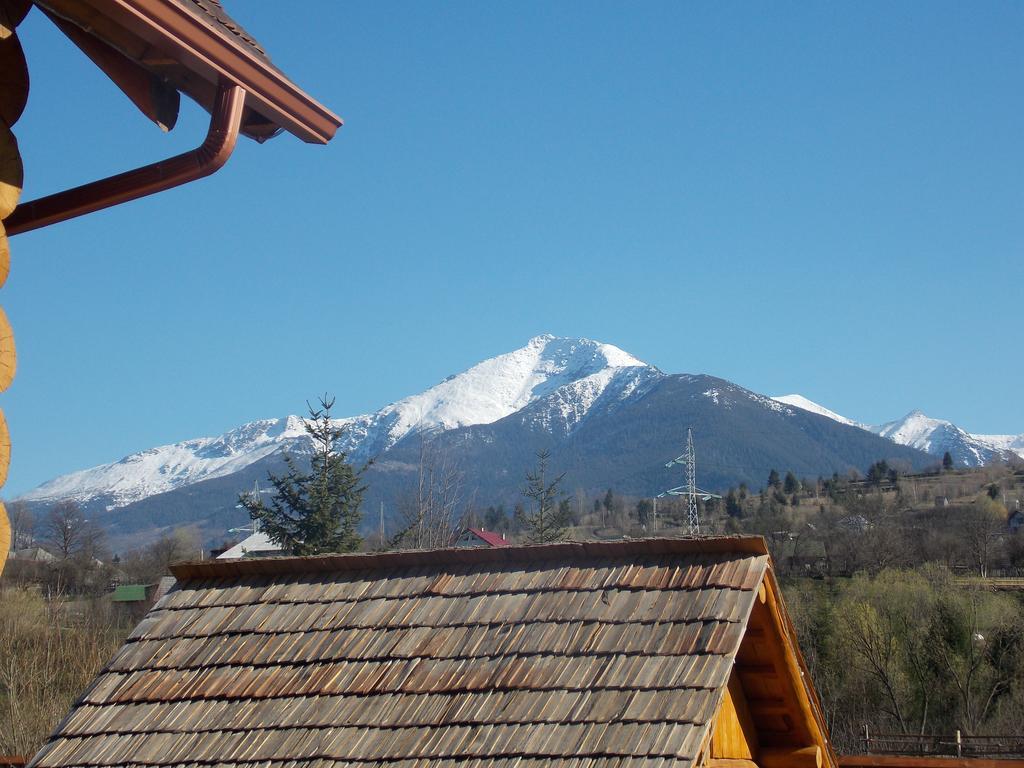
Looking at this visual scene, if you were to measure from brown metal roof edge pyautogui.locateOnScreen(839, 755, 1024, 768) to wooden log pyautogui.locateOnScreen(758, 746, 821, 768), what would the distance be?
57 cm

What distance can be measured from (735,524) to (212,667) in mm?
93424

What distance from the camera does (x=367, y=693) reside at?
21.6 feet

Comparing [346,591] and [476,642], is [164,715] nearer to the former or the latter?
[346,591]

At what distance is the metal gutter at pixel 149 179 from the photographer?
429 cm

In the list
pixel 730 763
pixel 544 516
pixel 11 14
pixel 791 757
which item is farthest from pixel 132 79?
pixel 544 516

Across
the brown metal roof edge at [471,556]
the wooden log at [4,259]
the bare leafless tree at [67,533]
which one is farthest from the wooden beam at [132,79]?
the bare leafless tree at [67,533]

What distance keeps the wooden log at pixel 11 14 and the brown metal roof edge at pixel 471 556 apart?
418 centimetres

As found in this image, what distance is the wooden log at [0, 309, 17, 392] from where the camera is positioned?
3.52m

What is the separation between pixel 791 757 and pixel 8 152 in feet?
18.9

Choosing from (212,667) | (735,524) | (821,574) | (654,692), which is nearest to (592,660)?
(654,692)

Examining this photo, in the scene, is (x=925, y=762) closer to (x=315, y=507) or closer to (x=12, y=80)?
(x=12, y=80)

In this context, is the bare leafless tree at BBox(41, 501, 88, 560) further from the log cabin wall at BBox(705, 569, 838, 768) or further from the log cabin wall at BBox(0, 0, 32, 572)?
the log cabin wall at BBox(0, 0, 32, 572)

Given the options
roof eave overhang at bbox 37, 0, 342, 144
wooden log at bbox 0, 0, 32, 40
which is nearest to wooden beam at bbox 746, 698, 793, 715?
roof eave overhang at bbox 37, 0, 342, 144

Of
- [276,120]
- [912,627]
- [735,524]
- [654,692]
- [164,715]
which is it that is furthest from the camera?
[735,524]
